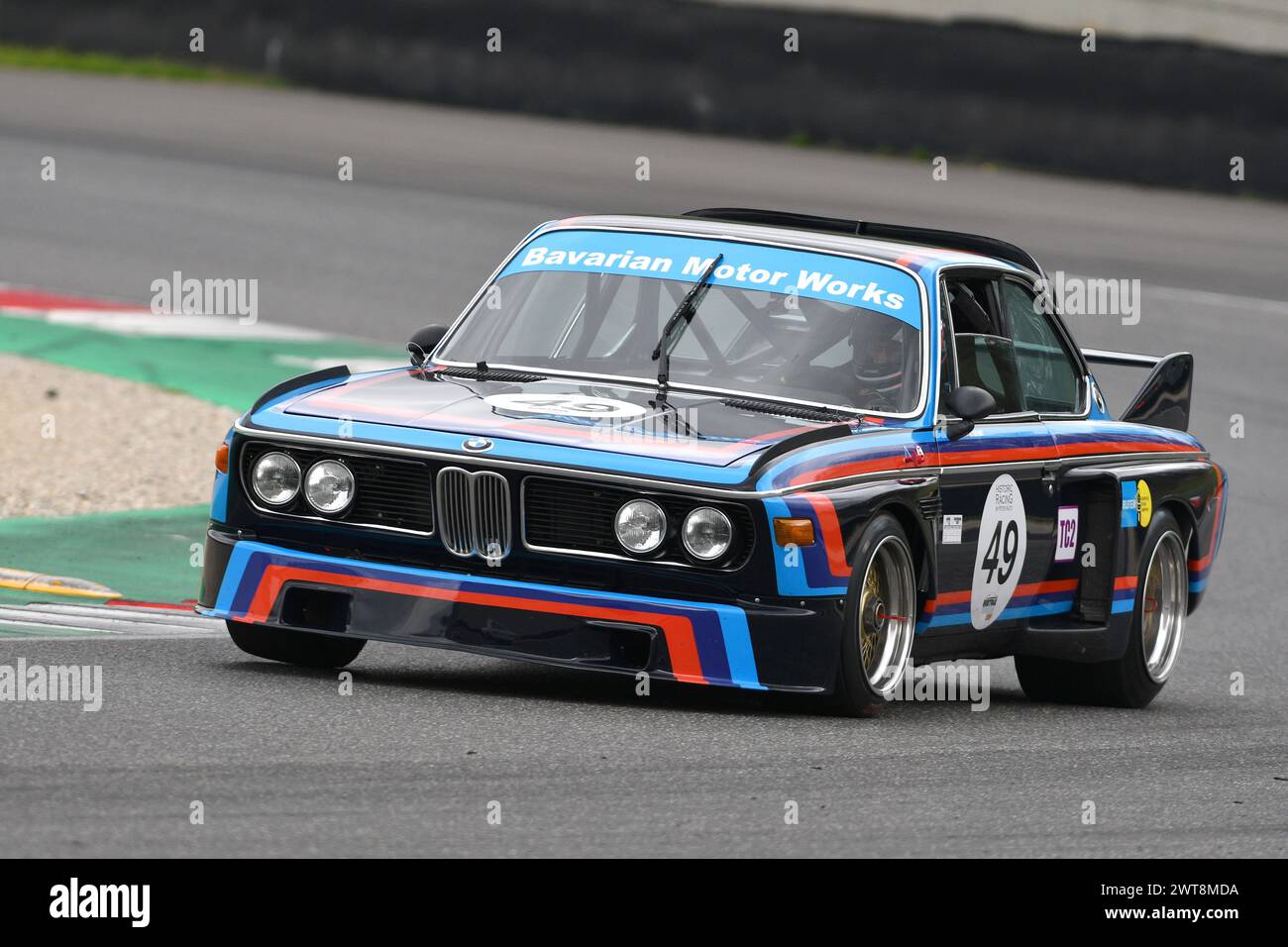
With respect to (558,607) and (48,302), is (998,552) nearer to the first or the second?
(558,607)

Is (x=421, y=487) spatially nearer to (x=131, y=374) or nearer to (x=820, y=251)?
(x=820, y=251)

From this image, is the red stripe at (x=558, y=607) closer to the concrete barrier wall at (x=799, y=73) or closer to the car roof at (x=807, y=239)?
the car roof at (x=807, y=239)

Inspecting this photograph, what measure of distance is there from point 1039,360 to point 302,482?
117 inches

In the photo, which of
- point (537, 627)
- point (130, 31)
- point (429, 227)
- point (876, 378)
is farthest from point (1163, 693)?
point (130, 31)

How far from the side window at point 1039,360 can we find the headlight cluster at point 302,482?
2658 mm

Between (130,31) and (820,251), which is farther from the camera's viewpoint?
(130,31)

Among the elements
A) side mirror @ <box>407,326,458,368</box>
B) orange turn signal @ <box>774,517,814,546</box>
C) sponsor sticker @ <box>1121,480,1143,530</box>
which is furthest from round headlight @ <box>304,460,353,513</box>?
sponsor sticker @ <box>1121,480,1143,530</box>

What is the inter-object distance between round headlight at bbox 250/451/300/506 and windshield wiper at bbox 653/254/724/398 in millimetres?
1250

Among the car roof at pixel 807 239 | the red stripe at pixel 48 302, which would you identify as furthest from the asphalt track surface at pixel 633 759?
the red stripe at pixel 48 302

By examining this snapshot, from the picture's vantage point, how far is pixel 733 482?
7.14 metres

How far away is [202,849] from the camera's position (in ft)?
18.0

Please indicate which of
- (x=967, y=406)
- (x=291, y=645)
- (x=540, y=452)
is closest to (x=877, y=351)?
(x=967, y=406)
